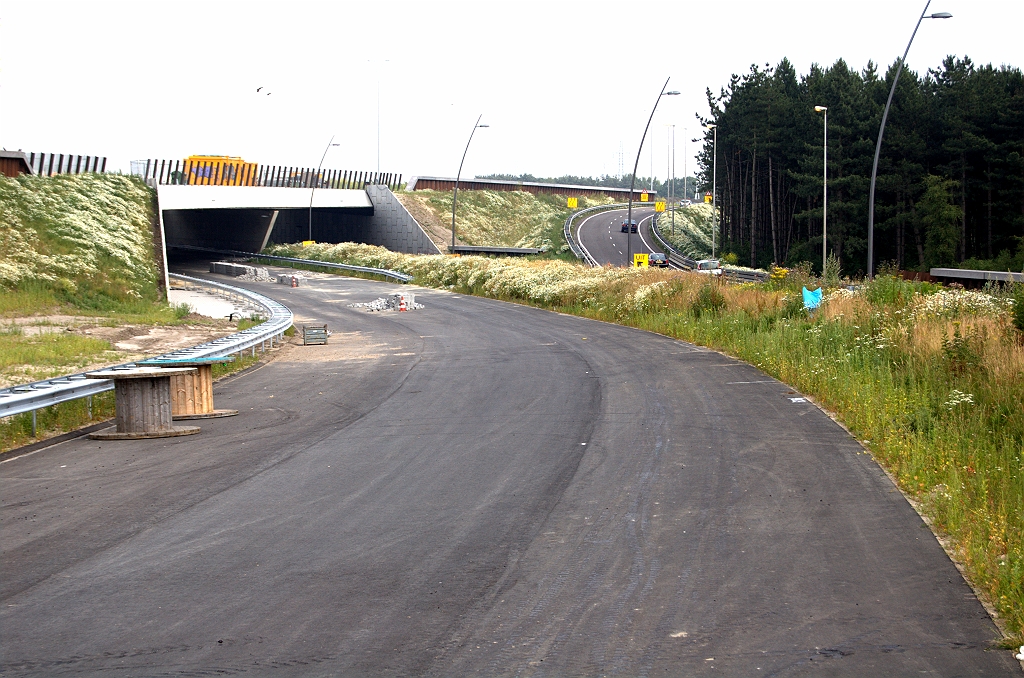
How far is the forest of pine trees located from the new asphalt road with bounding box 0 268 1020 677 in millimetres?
52265

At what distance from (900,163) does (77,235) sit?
2091 inches

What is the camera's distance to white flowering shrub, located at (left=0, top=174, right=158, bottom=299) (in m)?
34.3

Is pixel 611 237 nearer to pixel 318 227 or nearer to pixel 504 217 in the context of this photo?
pixel 504 217

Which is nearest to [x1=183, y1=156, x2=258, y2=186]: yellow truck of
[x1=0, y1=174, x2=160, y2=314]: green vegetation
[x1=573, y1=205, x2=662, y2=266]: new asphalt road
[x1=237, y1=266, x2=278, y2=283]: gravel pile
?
[x1=237, y1=266, x2=278, y2=283]: gravel pile

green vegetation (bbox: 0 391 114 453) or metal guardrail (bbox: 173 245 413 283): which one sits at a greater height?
metal guardrail (bbox: 173 245 413 283)

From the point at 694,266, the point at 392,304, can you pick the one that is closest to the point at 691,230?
the point at 694,266

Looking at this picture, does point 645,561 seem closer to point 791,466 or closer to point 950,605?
point 950,605

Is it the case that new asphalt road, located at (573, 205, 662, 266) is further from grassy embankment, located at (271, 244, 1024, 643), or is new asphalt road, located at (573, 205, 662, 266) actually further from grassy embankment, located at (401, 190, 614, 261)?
grassy embankment, located at (271, 244, 1024, 643)

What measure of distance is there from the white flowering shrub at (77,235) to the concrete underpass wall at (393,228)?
3575 cm

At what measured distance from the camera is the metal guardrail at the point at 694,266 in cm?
5392

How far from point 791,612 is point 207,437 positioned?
29.1 feet

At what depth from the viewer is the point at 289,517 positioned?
28.2 feet

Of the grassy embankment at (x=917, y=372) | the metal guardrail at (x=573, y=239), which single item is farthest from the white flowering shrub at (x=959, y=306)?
the metal guardrail at (x=573, y=239)

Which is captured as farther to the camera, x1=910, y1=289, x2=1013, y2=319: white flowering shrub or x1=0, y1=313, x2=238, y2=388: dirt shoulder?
x1=0, y1=313, x2=238, y2=388: dirt shoulder
